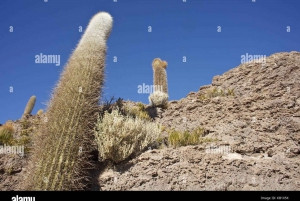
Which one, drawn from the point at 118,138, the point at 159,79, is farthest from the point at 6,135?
the point at 159,79

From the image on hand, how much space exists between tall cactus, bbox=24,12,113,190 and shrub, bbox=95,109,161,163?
0.24 meters

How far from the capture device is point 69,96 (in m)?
4.65

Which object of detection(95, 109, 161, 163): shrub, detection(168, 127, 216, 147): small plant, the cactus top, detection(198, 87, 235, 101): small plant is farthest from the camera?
the cactus top

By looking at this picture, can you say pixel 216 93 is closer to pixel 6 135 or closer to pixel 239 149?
pixel 239 149

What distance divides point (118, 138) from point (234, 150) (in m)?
2.08

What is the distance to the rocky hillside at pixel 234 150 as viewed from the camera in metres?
3.81

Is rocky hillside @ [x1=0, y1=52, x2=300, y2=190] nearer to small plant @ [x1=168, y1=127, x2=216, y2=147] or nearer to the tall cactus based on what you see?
small plant @ [x1=168, y1=127, x2=216, y2=147]

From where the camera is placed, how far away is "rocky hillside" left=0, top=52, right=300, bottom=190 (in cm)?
381

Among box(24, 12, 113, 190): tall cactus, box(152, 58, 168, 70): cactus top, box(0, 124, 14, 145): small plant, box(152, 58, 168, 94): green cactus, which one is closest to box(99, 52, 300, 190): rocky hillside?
box(24, 12, 113, 190): tall cactus

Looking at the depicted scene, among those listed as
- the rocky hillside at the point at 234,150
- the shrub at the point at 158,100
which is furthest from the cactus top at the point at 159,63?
the rocky hillside at the point at 234,150

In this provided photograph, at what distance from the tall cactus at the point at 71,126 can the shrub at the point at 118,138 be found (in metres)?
0.24

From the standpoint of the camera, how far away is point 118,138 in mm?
4410

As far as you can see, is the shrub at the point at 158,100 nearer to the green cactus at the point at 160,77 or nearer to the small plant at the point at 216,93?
the green cactus at the point at 160,77
